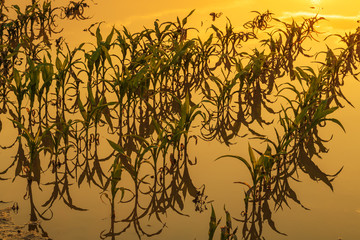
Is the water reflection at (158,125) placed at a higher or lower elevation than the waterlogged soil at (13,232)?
higher

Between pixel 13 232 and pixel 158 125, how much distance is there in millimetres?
1678

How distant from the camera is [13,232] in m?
3.28

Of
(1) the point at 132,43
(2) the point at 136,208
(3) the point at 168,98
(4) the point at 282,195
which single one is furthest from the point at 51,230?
(1) the point at 132,43

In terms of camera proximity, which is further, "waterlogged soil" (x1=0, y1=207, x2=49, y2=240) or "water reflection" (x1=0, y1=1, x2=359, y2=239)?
"water reflection" (x1=0, y1=1, x2=359, y2=239)

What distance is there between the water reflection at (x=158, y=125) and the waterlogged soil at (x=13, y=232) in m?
0.08

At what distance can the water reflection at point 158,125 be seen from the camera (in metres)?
3.70

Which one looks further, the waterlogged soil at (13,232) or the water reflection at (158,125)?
the water reflection at (158,125)

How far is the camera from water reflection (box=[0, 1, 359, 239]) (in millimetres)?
3695

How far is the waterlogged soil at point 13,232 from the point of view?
3223mm

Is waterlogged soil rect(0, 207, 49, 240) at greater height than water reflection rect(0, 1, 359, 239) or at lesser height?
lesser

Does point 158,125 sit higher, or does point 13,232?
point 158,125

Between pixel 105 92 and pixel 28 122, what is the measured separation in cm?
102

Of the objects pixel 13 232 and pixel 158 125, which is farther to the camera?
pixel 158 125

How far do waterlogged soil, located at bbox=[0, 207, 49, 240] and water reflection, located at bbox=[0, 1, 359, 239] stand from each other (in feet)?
0.26
